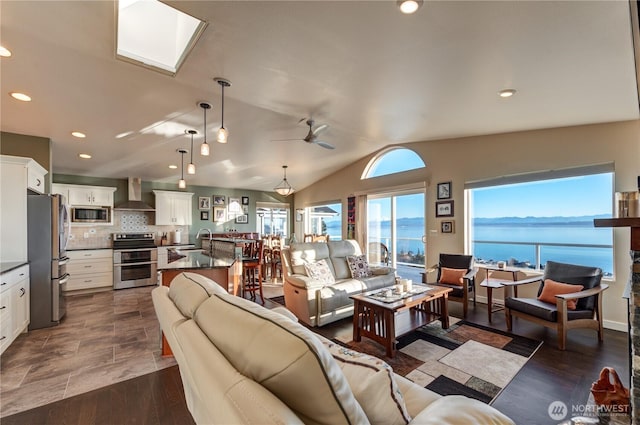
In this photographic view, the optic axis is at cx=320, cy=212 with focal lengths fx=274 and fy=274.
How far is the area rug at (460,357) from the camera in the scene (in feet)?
7.60

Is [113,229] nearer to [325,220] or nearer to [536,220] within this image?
[325,220]

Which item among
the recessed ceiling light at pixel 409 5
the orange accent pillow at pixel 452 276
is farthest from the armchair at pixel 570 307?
the recessed ceiling light at pixel 409 5

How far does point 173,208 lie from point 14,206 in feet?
11.5

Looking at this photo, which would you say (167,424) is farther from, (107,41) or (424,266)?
(424,266)

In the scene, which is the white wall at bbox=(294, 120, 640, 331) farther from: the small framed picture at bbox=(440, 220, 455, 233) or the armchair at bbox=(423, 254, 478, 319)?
the armchair at bbox=(423, 254, 478, 319)

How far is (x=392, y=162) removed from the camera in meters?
6.22

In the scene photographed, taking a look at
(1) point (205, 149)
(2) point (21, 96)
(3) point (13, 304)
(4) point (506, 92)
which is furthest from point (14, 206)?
(4) point (506, 92)

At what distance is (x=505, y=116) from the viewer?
3594mm

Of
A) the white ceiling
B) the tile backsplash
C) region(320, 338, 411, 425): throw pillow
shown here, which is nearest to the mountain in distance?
the white ceiling

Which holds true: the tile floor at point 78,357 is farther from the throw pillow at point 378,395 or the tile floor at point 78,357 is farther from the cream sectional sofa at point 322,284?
the throw pillow at point 378,395

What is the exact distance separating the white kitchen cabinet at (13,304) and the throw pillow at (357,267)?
404cm

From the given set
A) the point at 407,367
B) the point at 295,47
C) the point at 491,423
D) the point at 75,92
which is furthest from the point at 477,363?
the point at 75,92

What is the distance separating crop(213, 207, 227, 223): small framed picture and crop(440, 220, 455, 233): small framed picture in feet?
18.7

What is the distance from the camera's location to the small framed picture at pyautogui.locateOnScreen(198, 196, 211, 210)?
7494mm
